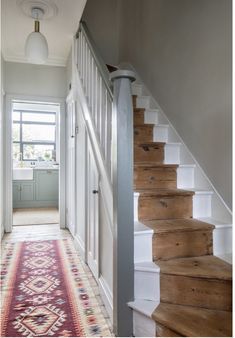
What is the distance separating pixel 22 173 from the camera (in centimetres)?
591

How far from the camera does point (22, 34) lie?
3.36m

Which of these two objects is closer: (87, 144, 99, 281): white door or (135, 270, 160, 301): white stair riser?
Answer: (135, 270, 160, 301): white stair riser

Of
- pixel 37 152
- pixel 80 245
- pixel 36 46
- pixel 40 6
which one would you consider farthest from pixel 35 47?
pixel 37 152

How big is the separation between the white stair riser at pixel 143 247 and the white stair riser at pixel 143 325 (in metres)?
0.30

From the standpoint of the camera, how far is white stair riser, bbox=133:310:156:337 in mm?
1455

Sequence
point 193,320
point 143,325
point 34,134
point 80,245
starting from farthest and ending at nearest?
point 34,134 < point 80,245 < point 143,325 < point 193,320

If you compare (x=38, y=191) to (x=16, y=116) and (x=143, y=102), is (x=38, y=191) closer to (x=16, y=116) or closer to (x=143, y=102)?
(x=16, y=116)

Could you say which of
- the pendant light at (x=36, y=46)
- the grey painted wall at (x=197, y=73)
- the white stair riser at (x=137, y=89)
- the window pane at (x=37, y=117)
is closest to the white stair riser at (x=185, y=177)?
the grey painted wall at (x=197, y=73)

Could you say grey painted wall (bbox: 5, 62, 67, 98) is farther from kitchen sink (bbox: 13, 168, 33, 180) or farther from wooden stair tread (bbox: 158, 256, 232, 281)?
wooden stair tread (bbox: 158, 256, 232, 281)

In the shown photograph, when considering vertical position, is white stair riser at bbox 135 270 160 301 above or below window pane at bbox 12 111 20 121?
below

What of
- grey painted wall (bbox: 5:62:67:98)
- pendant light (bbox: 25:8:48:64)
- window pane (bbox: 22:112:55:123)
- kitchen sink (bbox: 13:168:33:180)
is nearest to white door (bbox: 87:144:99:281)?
pendant light (bbox: 25:8:48:64)

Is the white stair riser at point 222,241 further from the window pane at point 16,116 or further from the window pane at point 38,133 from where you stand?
the window pane at point 16,116

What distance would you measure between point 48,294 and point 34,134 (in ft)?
16.8

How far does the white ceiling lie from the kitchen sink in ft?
8.43
